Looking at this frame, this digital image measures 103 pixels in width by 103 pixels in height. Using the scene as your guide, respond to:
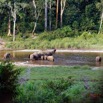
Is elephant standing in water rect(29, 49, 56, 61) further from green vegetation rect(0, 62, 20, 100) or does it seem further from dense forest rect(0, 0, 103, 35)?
green vegetation rect(0, 62, 20, 100)

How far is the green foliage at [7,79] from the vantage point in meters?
8.52

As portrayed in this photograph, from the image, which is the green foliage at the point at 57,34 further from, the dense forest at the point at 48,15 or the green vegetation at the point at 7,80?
the green vegetation at the point at 7,80

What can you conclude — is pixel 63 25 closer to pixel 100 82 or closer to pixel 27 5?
pixel 27 5

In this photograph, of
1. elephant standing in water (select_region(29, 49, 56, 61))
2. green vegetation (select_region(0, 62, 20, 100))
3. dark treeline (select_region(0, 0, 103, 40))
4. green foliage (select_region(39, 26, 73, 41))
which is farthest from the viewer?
dark treeline (select_region(0, 0, 103, 40))

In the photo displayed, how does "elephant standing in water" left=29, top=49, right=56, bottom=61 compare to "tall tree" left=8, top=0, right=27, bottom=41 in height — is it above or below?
below

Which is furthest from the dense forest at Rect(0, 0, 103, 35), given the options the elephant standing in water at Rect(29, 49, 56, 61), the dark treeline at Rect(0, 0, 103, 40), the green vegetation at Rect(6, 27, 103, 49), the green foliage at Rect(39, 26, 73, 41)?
the elephant standing in water at Rect(29, 49, 56, 61)

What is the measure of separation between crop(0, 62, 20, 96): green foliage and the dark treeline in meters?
42.2

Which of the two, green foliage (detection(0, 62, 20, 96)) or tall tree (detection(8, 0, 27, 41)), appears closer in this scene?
green foliage (detection(0, 62, 20, 96))

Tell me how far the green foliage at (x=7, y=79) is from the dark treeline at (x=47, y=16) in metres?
42.2

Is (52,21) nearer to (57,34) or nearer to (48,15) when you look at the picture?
(48,15)

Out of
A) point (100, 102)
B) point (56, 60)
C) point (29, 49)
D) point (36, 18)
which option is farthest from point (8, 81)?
point (36, 18)

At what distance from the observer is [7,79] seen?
28.9 feet

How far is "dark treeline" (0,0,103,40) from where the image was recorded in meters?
53.3

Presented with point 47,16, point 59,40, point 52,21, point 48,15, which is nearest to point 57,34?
point 59,40
